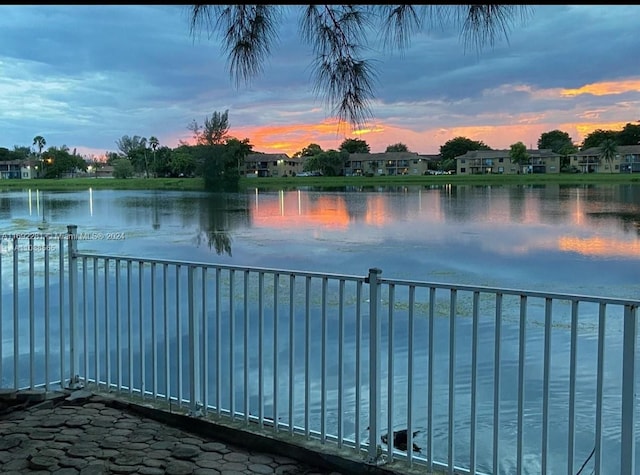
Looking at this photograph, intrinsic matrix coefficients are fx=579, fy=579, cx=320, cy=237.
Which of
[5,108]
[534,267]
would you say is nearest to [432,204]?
[534,267]

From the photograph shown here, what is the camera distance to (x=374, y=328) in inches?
114

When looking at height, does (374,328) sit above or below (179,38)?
below

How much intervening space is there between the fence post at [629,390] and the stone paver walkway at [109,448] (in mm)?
1415

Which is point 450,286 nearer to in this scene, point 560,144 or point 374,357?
point 374,357

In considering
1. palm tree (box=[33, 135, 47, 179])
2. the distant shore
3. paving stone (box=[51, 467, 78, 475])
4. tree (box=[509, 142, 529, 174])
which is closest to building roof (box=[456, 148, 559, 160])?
tree (box=[509, 142, 529, 174])

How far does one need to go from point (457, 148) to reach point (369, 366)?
62.1 m

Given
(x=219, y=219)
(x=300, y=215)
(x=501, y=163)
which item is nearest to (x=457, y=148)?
(x=501, y=163)

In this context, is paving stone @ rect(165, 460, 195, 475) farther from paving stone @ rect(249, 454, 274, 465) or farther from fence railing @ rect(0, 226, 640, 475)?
fence railing @ rect(0, 226, 640, 475)

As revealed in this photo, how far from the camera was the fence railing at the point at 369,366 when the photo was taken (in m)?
2.71

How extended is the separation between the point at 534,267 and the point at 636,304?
14.2 meters

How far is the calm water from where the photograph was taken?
5906mm

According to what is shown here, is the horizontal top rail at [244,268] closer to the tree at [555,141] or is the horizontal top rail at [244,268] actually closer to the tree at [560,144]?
the tree at [560,144]

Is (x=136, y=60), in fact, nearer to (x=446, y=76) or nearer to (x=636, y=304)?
(x=446, y=76)

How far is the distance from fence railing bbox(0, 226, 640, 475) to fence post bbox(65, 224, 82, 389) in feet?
0.04
